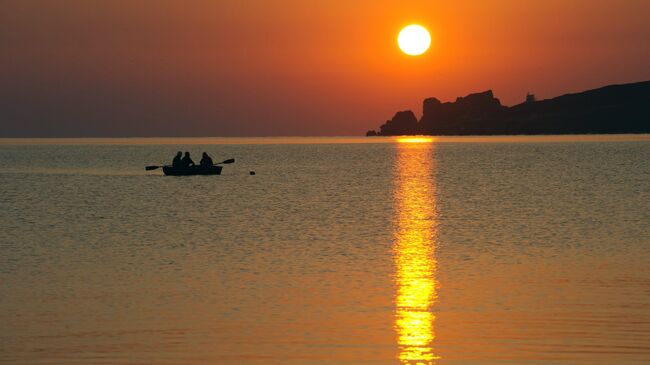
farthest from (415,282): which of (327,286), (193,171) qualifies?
(193,171)

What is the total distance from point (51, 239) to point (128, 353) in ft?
84.4

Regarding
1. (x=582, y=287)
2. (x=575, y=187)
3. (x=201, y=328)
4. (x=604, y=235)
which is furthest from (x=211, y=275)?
(x=575, y=187)

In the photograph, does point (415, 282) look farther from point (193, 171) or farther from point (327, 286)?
point (193, 171)

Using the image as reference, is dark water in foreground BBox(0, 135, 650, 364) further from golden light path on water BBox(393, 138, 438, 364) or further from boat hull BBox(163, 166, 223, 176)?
boat hull BBox(163, 166, 223, 176)

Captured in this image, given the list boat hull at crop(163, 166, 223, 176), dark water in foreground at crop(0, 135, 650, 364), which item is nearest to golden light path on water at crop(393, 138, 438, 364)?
dark water in foreground at crop(0, 135, 650, 364)

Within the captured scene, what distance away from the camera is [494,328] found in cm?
2206

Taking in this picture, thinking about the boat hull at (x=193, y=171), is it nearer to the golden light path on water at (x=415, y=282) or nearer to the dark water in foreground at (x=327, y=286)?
the dark water in foreground at (x=327, y=286)

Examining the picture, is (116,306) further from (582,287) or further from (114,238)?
(114,238)

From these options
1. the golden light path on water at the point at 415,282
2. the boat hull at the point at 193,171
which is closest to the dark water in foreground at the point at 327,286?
the golden light path on water at the point at 415,282

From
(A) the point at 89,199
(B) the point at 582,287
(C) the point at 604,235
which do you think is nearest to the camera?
(B) the point at 582,287

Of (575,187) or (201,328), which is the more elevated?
(575,187)

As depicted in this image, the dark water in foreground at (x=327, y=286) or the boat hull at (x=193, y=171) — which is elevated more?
the boat hull at (x=193, y=171)

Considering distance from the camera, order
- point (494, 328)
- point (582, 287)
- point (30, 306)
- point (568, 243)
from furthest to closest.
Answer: point (568, 243) < point (582, 287) < point (30, 306) < point (494, 328)

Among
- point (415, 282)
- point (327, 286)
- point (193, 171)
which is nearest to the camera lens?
point (327, 286)
